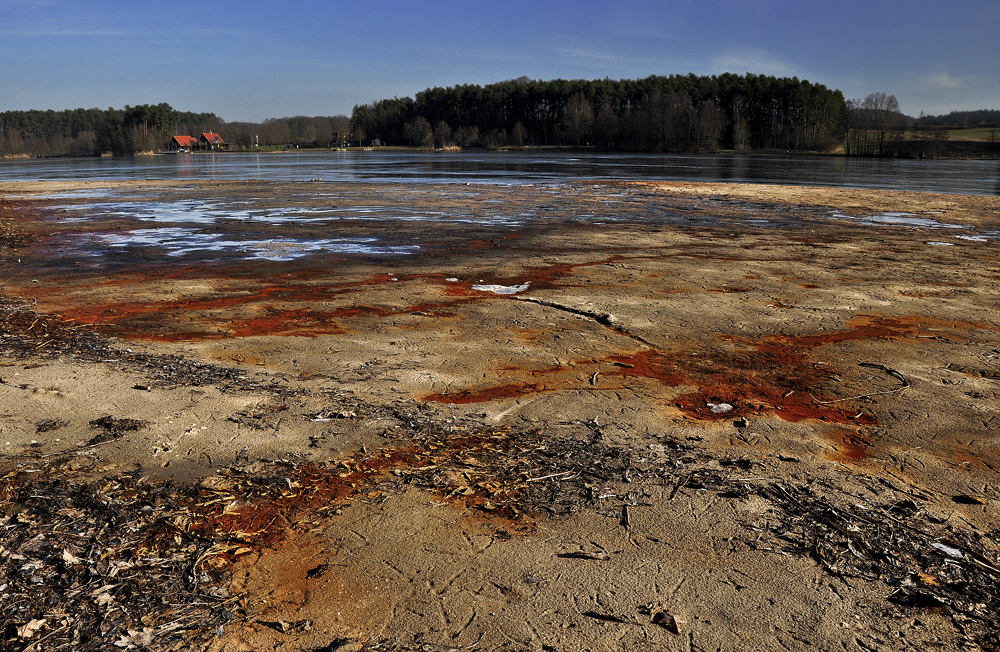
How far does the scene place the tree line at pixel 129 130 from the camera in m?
130

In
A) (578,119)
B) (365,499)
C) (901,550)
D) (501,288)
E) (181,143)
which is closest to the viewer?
(901,550)

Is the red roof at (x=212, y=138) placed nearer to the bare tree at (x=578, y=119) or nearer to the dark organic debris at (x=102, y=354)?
the bare tree at (x=578, y=119)

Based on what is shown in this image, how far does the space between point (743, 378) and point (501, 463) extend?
10.5 feet

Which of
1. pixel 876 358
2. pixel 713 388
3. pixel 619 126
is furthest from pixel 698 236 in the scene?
pixel 619 126

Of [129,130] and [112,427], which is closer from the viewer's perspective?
[112,427]

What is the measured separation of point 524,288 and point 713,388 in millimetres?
4861

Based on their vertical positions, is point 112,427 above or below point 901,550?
above

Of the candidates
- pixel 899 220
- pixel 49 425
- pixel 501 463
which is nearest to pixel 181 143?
pixel 899 220

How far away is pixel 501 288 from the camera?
10.8 metres

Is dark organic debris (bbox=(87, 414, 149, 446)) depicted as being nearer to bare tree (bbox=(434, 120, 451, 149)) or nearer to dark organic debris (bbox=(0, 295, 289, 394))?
dark organic debris (bbox=(0, 295, 289, 394))

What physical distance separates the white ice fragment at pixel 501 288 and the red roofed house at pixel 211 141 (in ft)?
539

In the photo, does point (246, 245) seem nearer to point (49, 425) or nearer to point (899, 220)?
point (49, 425)

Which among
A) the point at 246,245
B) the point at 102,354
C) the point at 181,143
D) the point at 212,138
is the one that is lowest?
the point at 102,354

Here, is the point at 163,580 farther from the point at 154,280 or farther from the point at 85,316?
the point at 154,280
